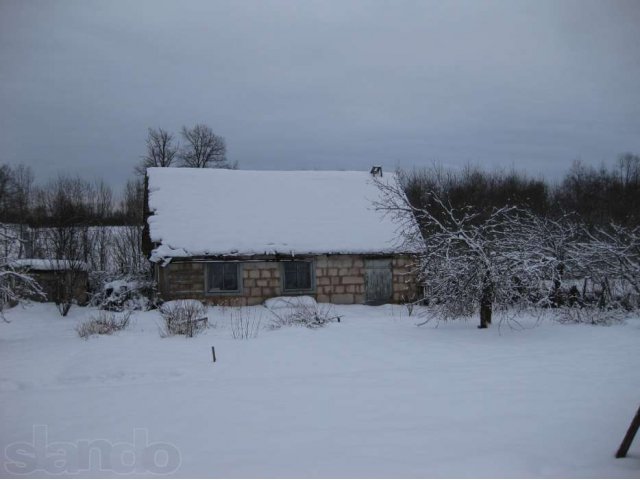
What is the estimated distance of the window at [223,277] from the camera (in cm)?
1730

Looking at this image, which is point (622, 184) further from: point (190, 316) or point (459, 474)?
point (459, 474)

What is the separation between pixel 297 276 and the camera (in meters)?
17.9

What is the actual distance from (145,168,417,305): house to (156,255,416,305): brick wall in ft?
0.11

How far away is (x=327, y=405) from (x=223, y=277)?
1172cm

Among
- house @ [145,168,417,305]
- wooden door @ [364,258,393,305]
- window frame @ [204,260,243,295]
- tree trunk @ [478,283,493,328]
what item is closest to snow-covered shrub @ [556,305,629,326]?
tree trunk @ [478,283,493,328]

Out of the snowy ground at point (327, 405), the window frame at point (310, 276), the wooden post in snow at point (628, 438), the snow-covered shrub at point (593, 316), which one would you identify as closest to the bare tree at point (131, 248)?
the window frame at point (310, 276)

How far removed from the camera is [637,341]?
379 inches

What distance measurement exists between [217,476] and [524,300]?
8.26 metres

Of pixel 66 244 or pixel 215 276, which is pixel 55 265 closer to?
pixel 66 244

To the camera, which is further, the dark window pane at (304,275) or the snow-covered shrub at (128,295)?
the dark window pane at (304,275)

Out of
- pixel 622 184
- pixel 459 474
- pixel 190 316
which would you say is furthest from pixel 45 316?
pixel 622 184

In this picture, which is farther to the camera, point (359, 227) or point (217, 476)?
point (359, 227)

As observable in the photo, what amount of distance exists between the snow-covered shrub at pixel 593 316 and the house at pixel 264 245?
5161 mm

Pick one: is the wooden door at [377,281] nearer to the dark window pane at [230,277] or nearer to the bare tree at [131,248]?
the dark window pane at [230,277]
